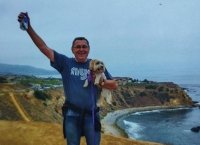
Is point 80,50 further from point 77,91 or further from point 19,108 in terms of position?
point 19,108

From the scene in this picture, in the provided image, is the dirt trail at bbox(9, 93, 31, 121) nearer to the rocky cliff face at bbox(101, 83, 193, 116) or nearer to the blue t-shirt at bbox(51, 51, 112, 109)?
the blue t-shirt at bbox(51, 51, 112, 109)

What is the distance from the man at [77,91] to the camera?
3.33 meters

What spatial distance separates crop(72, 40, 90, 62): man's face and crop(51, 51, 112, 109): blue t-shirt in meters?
0.08

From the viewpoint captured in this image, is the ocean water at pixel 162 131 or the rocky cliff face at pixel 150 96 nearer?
the ocean water at pixel 162 131

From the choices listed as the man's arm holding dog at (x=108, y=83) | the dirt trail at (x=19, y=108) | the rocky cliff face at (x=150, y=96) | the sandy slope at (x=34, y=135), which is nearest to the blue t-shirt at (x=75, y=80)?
the man's arm holding dog at (x=108, y=83)

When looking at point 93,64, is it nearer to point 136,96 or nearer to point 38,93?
point 38,93

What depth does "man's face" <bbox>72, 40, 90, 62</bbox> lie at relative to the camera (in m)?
3.43

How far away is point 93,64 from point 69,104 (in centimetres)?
59

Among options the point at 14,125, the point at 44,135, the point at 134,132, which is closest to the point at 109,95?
the point at 44,135

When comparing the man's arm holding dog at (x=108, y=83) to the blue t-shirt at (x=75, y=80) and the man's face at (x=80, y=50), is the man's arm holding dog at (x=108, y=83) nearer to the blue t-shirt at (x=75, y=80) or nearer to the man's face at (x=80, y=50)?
the blue t-shirt at (x=75, y=80)

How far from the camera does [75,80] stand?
336cm

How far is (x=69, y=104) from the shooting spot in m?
3.38

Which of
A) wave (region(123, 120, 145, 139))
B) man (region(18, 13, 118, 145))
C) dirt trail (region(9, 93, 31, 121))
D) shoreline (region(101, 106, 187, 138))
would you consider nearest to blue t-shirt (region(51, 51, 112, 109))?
man (region(18, 13, 118, 145))

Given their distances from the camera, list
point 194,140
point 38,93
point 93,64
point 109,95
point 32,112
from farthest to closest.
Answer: point 38,93, point 194,140, point 32,112, point 109,95, point 93,64
